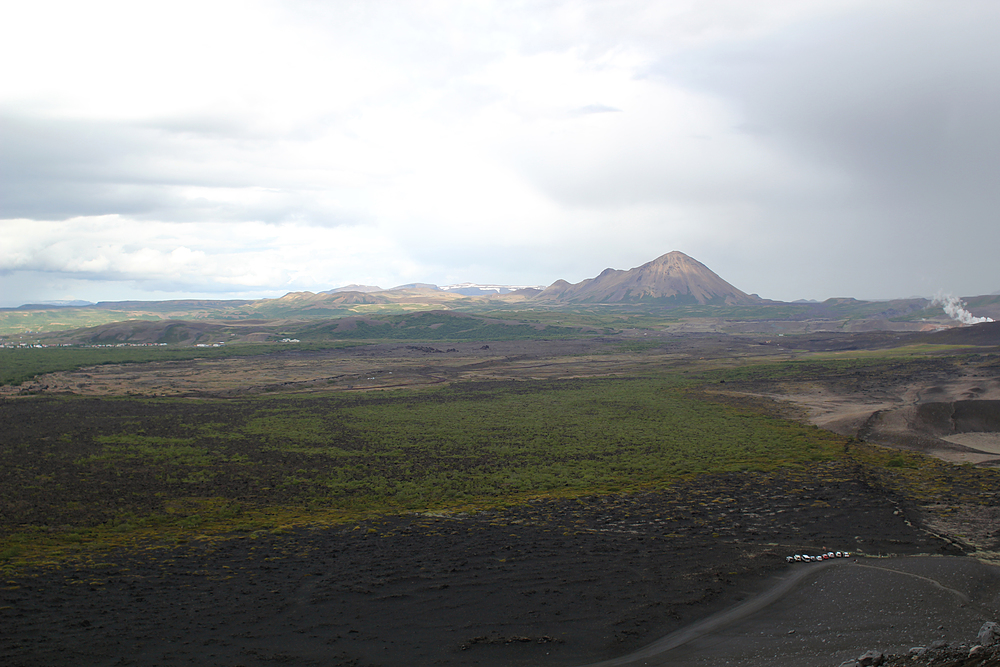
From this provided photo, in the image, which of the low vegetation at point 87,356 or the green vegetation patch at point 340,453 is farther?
the low vegetation at point 87,356

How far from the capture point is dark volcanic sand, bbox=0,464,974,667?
56.9 feet

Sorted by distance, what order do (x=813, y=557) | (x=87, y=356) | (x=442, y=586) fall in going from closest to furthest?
(x=442, y=586) → (x=813, y=557) → (x=87, y=356)

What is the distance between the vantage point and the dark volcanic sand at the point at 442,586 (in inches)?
682

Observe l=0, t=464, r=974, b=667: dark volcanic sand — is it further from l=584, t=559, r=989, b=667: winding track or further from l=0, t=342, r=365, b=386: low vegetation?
l=0, t=342, r=365, b=386: low vegetation

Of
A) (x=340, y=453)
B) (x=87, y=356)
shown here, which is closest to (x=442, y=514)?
(x=340, y=453)

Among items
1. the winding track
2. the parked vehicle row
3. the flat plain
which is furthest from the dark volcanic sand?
the parked vehicle row

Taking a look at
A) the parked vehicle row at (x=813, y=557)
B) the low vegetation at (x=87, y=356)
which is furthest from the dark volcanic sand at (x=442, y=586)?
the low vegetation at (x=87, y=356)

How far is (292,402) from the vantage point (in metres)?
64.3

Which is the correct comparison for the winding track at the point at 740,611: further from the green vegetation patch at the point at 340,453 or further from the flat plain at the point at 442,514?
the green vegetation patch at the point at 340,453

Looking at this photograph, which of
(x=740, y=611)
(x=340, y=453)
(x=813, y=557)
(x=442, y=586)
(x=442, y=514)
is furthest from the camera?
(x=340, y=453)

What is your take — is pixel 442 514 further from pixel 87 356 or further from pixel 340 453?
pixel 87 356

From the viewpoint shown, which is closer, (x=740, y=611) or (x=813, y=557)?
(x=740, y=611)

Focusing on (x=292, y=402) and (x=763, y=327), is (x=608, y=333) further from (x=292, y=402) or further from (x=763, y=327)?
(x=292, y=402)

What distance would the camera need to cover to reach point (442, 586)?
2119 centimetres
